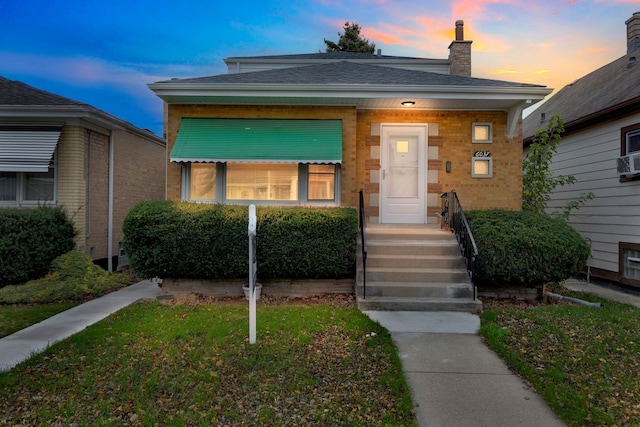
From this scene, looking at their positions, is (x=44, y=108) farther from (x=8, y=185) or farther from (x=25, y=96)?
(x=8, y=185)

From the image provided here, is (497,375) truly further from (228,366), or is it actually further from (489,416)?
(228,366)

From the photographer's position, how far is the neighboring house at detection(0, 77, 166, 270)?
870 cm

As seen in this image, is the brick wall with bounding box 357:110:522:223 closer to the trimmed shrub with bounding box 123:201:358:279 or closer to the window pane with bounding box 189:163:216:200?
the trimmed shrub with bounding box 123:201:358:279

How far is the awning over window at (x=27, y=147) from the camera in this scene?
8.62 m

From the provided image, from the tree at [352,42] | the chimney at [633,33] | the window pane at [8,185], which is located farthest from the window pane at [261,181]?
the tree at [352,42]

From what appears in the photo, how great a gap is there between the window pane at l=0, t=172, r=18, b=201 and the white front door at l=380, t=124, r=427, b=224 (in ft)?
27.8

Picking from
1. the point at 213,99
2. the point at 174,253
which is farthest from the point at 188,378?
the point at 213,99

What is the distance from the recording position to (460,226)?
7496mm

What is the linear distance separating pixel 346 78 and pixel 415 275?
463 centimetres

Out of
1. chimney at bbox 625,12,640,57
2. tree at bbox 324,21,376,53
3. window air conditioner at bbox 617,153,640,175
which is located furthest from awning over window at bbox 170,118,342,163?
tree at bbox 324,21,376,53

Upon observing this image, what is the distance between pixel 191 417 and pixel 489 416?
2.33 m

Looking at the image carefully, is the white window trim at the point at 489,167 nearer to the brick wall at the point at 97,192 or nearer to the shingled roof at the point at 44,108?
the shingled roof at the point at 44,108

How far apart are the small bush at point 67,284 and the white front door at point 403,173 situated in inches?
241

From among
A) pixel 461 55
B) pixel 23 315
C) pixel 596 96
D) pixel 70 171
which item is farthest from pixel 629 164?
pixel 70 171
